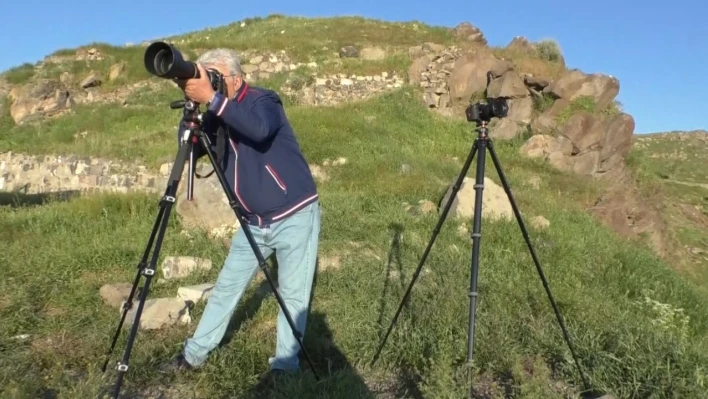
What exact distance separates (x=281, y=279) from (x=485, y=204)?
15.4 feet

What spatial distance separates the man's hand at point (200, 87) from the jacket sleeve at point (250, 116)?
0.05m

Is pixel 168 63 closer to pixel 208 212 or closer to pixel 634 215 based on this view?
pixel 208 212

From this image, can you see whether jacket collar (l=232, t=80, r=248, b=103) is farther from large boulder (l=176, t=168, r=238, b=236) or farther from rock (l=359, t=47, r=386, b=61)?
rock (l=359, t=47, r=386, b=61)

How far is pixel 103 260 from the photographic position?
547cm

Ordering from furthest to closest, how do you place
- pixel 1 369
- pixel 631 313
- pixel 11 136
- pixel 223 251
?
pixel 11 136, pixel 223 251, pixel 631 313, pixel 1 369

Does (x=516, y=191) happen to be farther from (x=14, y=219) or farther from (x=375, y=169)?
(x=14, y=219)

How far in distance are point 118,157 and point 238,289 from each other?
859 cm

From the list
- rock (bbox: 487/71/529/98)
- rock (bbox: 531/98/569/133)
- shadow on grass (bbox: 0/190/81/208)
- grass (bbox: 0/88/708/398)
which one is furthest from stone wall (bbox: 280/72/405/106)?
shadow on grass (bbox: 0/190/81/208)

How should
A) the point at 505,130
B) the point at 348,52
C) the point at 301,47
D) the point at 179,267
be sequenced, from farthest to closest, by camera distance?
the point at 301,47, the point at 348,52, the point at 505,130, the point at 179,267

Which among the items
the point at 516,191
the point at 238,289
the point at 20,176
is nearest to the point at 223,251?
the point at 238,289

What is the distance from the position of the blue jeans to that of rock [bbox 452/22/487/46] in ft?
57.1

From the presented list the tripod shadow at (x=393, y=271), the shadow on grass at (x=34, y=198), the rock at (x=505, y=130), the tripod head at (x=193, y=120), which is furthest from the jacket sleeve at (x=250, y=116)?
the rock at (x=505, y=130)

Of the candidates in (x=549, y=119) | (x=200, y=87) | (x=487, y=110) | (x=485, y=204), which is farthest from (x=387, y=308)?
(x=549, y=119)

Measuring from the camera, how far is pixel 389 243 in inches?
243
